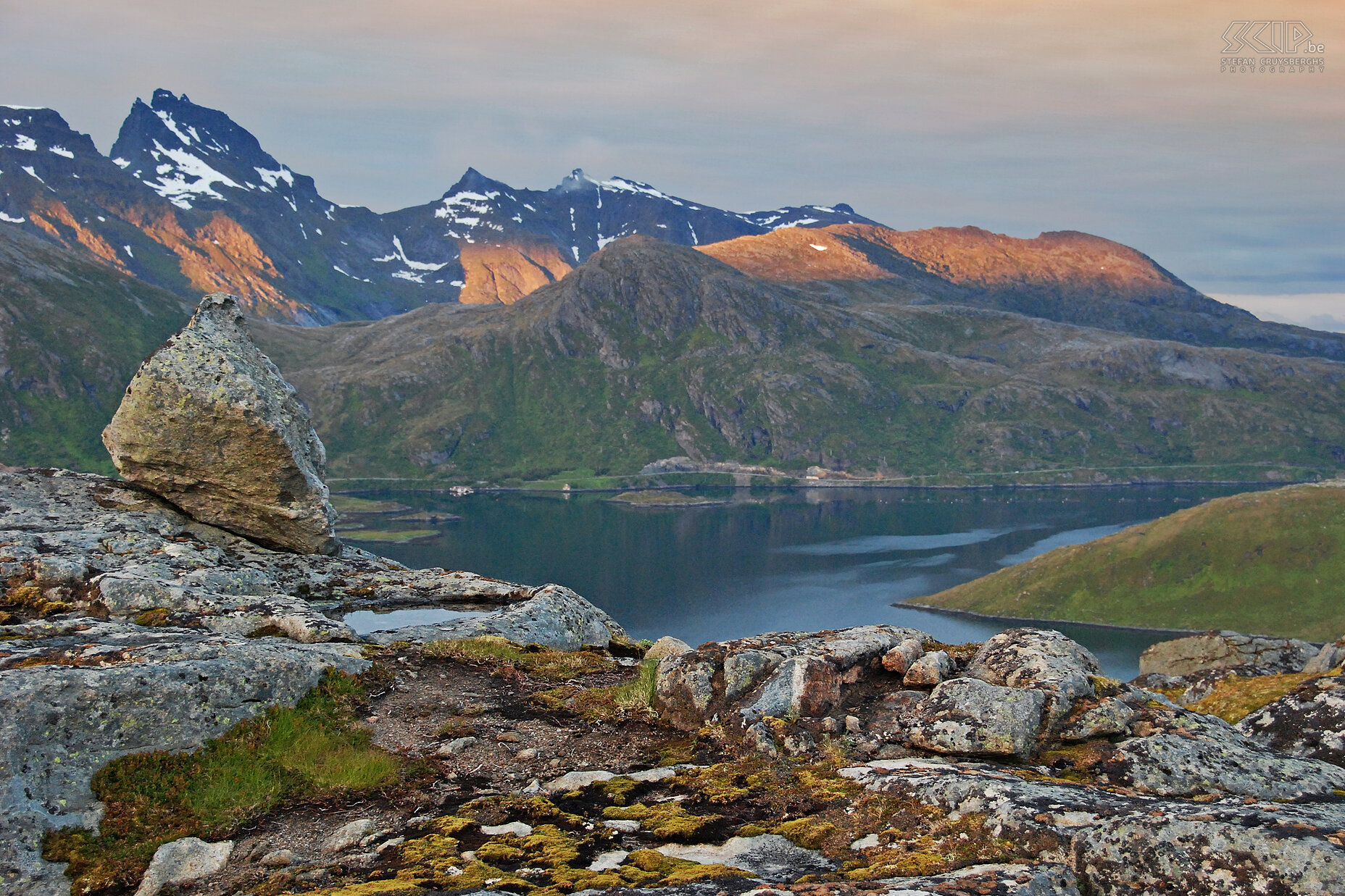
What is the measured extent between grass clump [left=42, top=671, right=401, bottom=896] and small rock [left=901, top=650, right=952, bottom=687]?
28.8 ft

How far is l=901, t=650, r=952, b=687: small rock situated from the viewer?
595 inches

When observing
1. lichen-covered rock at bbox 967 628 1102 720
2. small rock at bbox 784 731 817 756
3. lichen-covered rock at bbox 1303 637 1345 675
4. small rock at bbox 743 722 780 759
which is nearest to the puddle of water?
small rock at bbox 743 722 780 759

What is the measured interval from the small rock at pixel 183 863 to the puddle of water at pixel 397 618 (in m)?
10.0

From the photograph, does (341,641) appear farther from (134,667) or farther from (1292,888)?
(1292,888)

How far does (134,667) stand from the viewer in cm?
1300

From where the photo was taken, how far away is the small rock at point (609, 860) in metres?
10.3

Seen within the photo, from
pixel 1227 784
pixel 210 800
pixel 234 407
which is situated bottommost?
pixel 210 800

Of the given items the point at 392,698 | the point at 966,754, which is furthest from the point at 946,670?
the point at 392,698

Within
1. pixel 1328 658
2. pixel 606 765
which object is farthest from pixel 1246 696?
pixel 1328 658

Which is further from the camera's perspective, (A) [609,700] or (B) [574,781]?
(A) [609,700]

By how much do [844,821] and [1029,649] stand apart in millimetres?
5729

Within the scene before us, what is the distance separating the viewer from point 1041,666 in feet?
47.0

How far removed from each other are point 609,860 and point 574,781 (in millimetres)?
2591

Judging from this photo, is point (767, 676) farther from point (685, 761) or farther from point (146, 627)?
point (146, 627)
